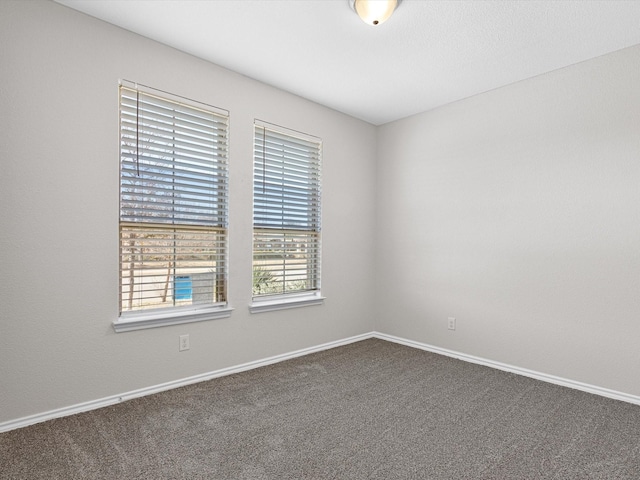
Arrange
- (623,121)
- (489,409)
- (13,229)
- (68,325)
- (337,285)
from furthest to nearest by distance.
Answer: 1. (337,285)
2. (623,121)
3. (489,409)
4. (68,325)
5. (13,229)

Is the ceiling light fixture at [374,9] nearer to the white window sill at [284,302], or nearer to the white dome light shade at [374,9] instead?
the white dome light shade at [374,9]

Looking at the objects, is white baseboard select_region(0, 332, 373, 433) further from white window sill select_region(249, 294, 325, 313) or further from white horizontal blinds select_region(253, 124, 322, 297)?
white horizontal blinds select_region(253, 124, 322, 297)

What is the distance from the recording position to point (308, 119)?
12.0 feet

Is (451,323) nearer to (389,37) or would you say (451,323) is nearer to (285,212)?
(285,212)

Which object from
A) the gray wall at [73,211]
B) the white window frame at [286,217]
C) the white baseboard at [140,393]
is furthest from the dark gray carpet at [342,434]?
the white window frame at [286,217]

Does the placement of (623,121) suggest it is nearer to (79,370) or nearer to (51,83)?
(51,83)

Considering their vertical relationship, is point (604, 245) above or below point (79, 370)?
above

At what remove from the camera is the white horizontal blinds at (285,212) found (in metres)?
3.34

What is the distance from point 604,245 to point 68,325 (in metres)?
3.80

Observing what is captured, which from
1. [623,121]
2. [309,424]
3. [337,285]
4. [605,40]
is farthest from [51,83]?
[623,121]

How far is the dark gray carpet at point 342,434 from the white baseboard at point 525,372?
3.2 inches

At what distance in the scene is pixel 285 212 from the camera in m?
3.54

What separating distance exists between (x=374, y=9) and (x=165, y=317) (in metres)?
2.49

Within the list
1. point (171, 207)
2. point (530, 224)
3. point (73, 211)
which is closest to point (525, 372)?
point (530, 224)
